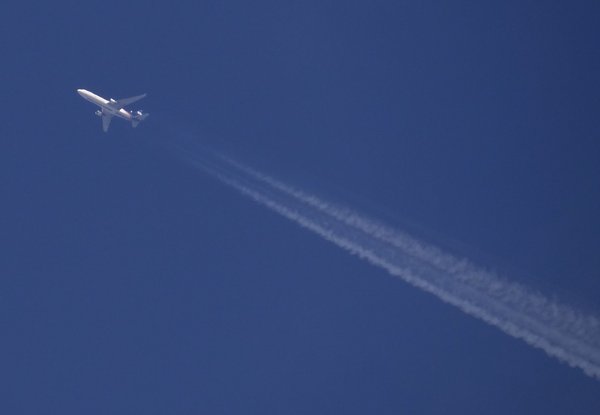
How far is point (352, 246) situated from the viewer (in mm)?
79938

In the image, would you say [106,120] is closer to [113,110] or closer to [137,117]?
[113,110]

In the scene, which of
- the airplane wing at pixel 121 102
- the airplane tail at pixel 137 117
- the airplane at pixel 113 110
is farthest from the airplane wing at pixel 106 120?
the airplane tail at pixel 137 117

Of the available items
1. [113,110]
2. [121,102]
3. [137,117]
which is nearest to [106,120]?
[113,110]

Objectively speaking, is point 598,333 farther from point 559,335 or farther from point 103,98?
point 103,98

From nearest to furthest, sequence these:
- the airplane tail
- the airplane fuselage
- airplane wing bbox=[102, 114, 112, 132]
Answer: the airplane fuselage
airplane wing bbox=[102, 114, 112, 132]
the airplane tail

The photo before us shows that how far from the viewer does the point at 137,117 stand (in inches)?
3575

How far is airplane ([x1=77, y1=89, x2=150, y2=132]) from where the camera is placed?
89.9m

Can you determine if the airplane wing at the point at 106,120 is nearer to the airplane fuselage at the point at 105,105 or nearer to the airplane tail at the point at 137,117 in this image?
the airplane fuselage at the point at 105,105

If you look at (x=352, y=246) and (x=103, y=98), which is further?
(x=103, y=98)

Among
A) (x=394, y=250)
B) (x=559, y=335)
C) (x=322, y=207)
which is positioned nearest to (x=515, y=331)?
(x=559, y=335)

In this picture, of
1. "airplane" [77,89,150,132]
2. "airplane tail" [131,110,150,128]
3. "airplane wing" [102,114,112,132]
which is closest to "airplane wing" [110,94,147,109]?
"airplane" [77,89,150,132]

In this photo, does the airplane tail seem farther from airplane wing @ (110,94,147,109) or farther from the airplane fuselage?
airplane wing @ (110,94,147,109)

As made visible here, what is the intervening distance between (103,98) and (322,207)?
24.1 m

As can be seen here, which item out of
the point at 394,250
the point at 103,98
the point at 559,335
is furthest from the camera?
the point at 103,98
